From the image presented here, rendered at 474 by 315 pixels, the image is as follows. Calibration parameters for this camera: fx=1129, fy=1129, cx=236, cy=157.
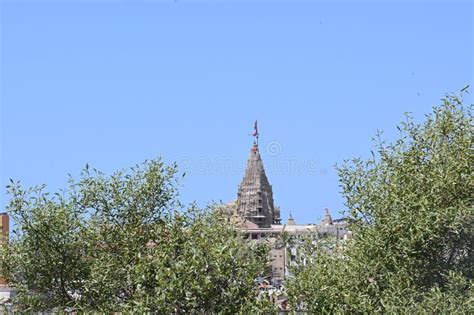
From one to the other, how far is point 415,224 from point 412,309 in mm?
2198

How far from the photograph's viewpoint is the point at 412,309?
2388 centimetres

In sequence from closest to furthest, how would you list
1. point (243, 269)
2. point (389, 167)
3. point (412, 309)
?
point (412, 309)
point (243, 269)
point (389, 167)

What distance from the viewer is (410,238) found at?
25.4m

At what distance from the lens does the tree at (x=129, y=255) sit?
25125 mm

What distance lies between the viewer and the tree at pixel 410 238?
25.2 m

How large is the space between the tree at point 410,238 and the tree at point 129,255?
1.95 m

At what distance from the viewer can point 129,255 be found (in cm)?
2712

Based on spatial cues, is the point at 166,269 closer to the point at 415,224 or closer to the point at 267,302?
the point at 267,302

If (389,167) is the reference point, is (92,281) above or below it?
below

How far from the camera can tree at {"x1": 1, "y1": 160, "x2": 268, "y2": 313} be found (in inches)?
989

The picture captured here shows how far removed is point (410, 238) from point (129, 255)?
6735 mm

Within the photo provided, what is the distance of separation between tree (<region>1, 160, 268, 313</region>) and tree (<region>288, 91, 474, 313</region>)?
195 cm

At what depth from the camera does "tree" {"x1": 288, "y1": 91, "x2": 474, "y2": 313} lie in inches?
991

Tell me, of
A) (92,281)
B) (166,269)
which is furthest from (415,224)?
(92,281)
